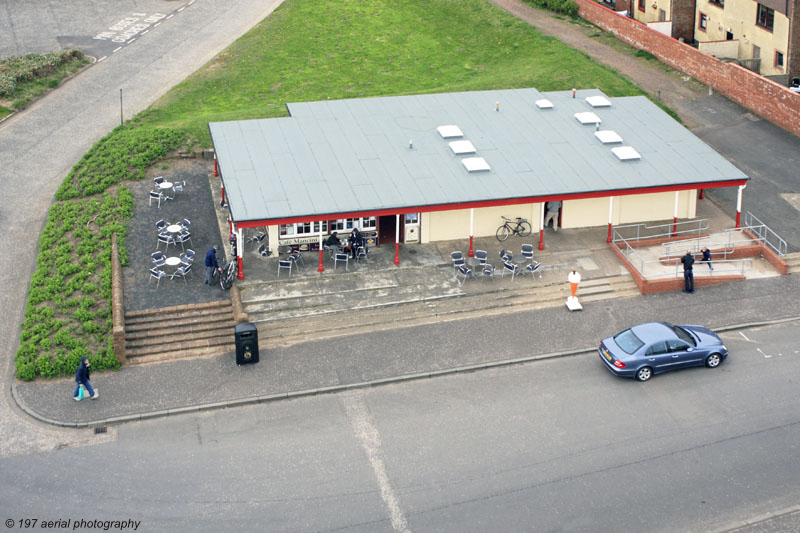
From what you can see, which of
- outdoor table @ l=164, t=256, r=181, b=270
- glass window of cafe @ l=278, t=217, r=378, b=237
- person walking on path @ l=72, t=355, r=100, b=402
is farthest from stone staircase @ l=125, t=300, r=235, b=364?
glass window of cafe @ l=278, t=217, r=378, b=237

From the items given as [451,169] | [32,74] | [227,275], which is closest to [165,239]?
[227,275]

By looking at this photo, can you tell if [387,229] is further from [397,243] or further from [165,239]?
[165,239]

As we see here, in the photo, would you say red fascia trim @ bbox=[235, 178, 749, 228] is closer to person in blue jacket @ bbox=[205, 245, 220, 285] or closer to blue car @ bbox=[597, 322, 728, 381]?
person in blue jacket @ bbox=[205, 245, 220, 285]

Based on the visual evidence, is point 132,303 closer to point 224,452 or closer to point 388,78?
point 224,452

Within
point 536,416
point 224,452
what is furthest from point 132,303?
point 536,416

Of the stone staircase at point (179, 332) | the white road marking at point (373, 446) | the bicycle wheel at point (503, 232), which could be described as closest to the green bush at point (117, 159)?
the stone staircase at point (179, 332)
